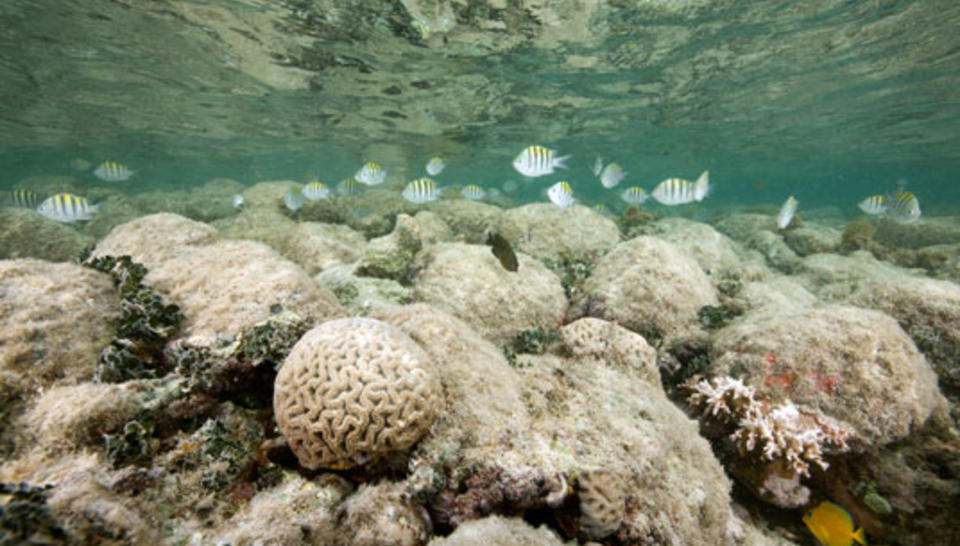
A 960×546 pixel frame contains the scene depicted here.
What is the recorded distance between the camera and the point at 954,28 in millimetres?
14281

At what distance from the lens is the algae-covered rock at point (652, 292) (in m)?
5.57

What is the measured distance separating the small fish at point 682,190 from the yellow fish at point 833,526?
4.45 m

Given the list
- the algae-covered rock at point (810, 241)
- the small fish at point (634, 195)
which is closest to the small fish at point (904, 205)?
the algae-covered rock at point (810, 241)

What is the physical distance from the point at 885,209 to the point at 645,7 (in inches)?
359

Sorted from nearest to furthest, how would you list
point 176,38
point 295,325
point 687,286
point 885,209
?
point 295,325 < point 687,286 < point 885,209 < point 176,38

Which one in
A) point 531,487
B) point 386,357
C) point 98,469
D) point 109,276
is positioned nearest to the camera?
point 98,469

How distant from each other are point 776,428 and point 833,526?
859 millimetres

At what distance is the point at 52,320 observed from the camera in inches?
115

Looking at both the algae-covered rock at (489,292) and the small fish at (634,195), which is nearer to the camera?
the algae-covered rock at (489,292)

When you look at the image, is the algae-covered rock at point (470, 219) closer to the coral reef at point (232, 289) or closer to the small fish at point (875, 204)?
the coral reef at point (232, 289)

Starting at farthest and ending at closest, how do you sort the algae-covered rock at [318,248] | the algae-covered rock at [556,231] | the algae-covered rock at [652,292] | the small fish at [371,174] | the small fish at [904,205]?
the algae-covered rock at [556,231], the small fish at [371,174], the small fish at [904,205], the algae-covered rock at [318,248], the algae-covered rock at [652,292]

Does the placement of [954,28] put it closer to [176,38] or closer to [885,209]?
[885,209]

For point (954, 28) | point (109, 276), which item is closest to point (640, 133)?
point (954, 28)

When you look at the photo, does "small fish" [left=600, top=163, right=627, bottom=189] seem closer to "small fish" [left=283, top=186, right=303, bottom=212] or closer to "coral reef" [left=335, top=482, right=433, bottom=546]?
"coral reef" [left=335, top=482, right=433, bottom=546]
